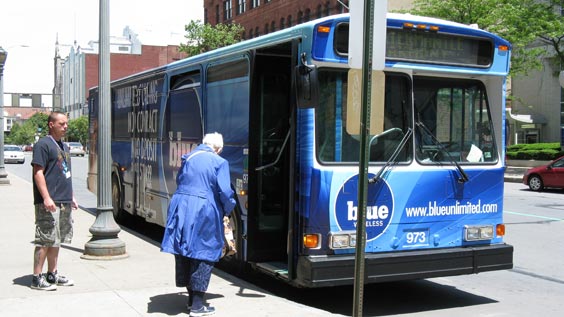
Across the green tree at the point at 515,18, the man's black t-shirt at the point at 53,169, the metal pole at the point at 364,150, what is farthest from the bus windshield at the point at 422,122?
the green tree at the point at 515,18

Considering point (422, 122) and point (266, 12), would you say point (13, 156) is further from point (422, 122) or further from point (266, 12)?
point (422, 122)

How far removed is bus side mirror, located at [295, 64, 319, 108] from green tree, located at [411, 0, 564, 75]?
2724 centimetres

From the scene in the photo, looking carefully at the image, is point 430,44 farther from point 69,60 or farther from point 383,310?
point 69,60

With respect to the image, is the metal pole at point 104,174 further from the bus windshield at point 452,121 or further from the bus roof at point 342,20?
the bus windshield at point 452,121

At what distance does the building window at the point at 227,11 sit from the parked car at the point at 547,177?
42.4 metres

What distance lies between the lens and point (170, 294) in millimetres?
6758

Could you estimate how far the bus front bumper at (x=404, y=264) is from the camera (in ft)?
20.0

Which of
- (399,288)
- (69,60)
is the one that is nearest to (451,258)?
(399,288)

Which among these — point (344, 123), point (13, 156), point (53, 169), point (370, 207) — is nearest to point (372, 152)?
point (344, 123)

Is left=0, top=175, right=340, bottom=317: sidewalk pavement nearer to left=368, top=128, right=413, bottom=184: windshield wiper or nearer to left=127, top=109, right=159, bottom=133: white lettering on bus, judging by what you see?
left=368, top=128, right=413, bottom=184: windshield wiper

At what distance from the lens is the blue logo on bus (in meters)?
6.24

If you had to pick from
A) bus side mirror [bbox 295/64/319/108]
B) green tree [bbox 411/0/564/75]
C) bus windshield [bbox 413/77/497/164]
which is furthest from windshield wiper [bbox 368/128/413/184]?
green tree [bbox 411/0/564/75]

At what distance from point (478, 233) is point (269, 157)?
8.39 ft

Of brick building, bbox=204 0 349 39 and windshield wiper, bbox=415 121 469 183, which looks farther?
brick building, bbox=204 0 349 39
